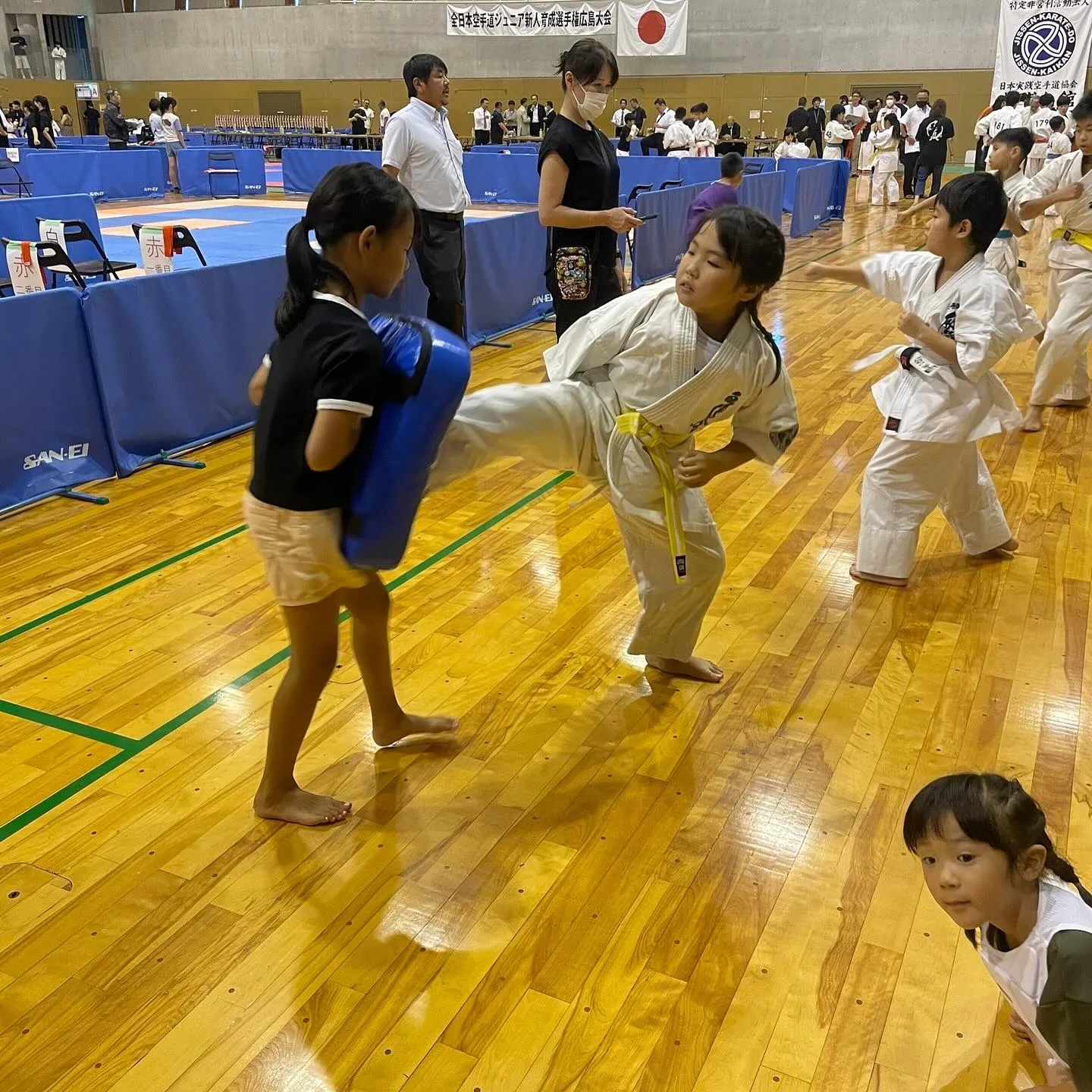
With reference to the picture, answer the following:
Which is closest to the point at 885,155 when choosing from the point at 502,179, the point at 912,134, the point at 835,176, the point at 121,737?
the point at 912,134

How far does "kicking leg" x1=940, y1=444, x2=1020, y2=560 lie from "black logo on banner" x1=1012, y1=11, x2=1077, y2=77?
14010mm

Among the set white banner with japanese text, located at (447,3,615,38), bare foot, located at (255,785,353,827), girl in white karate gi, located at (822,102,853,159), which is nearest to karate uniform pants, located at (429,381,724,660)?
bare foot, located at (255,785,353,827)

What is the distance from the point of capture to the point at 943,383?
3057 millimetres

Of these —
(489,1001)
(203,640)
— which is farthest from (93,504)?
(489,1001)

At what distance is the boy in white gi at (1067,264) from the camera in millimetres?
4398

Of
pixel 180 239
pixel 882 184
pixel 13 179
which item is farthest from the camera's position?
pixel 882 184

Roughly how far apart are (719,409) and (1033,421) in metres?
3.19

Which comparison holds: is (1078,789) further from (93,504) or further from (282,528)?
(93,504)

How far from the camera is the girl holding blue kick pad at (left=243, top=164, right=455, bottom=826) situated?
5.40 feet

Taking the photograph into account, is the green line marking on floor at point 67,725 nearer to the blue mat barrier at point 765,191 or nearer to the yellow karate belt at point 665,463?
the yellow karate belt at point 665,463

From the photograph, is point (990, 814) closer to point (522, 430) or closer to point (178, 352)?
point (522, 430)

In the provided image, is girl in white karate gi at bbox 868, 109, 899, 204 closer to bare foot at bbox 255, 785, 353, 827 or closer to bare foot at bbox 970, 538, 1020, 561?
bare foot at bbox 970, 538, 1020, 561

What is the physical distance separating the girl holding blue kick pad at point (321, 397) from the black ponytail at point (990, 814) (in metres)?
1.03

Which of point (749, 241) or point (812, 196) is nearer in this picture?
point (749, 241)
